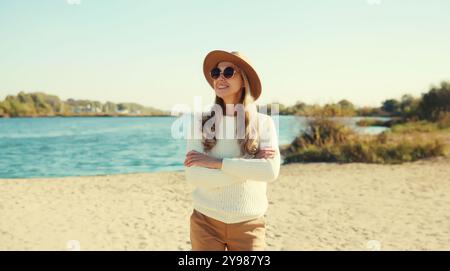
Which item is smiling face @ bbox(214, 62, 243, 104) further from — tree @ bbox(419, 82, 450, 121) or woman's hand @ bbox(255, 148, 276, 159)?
tree @ bbox(419, 82, 450, 121)

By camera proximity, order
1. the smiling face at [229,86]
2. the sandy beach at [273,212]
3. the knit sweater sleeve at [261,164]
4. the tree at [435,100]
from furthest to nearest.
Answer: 1. the tree at [435,100]
2. the sandy beach at [273,212]
3. the smiling face at [229,86]
4. the knit sweater sleeve at [261,164]

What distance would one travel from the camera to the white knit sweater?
2184 mm

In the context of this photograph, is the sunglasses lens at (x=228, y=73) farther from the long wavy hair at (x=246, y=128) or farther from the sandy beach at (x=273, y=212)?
the sandy beach at (x=273, y=212)

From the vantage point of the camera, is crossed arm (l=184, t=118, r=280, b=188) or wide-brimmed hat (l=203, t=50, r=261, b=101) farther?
wide-brimmed hat (l=203, t=50, r=261, b=101)

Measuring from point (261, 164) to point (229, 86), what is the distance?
451 millimetres

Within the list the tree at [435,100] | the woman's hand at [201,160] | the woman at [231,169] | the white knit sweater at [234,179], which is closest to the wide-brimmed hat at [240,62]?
the woman at [231,169]

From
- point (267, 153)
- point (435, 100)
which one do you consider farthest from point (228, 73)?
point (435, 100)

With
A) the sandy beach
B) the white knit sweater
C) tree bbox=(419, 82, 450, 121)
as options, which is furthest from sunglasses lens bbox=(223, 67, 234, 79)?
tree bbox=(419, 82, 450, 121)

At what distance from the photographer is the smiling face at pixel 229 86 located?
228 centimetres

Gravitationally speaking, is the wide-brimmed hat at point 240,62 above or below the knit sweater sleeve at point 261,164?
above

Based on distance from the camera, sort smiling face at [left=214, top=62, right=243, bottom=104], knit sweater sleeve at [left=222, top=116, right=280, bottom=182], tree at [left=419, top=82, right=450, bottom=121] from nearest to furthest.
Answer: knit sweater sleeve at [left=222, top=116, right=280, bottom=182] < smiling face at [left=214, top=62, right=243, bottom=104] < tree at [left=419, top=82, right=450, bottom=121]

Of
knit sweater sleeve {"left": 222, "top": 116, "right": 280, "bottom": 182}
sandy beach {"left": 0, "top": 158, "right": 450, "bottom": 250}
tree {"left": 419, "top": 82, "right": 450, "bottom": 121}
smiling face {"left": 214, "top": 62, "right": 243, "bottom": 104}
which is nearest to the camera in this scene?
knit sweater sleeve {"left": 222, "top": 116, "right": 280, "bottom": 182}

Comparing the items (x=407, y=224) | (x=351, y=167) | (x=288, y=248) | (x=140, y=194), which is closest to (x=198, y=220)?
(x=288, y=248)
